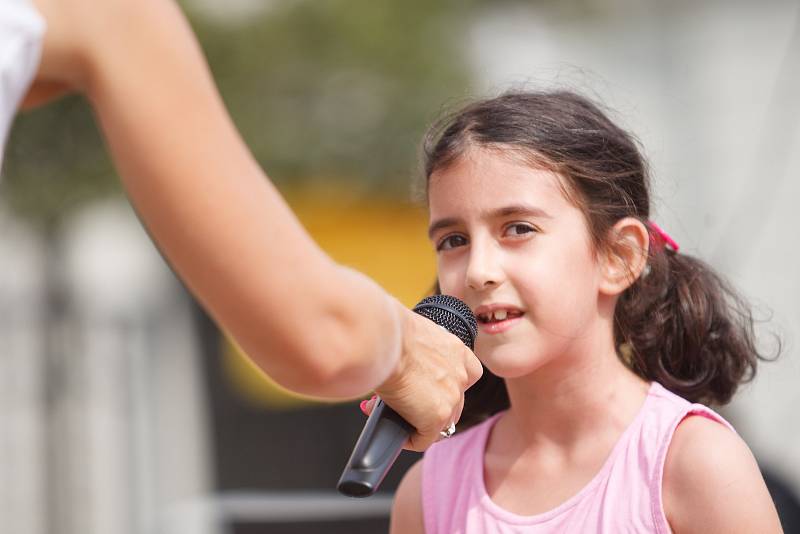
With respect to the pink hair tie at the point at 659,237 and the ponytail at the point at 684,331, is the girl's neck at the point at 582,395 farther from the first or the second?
the pink hair tie at the point at 659,237

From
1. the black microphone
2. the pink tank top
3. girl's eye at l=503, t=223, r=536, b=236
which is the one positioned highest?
girl's eye at l=503, t=223, r=536, b=236

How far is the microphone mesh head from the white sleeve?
78cm

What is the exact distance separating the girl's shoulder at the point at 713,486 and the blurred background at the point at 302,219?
4299 millimetres

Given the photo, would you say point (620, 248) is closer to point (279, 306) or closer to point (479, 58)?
point (279, 306)

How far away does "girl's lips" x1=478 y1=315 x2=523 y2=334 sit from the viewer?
1907mm

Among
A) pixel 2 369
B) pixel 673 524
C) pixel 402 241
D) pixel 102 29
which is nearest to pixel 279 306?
pixel 102 29

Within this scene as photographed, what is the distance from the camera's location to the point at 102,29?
1032mm

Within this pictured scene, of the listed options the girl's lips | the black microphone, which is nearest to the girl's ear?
the girl's lips

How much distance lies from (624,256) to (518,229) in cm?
24

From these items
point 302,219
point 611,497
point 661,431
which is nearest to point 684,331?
point 661,431

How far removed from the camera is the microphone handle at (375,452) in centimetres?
138

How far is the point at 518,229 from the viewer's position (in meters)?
1.94

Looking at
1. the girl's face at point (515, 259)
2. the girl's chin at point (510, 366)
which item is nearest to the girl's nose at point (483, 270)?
the girl's face at point (515, 259)

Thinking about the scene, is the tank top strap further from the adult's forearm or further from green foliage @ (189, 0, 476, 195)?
green foliage @ (189, 0, 476, 195)
